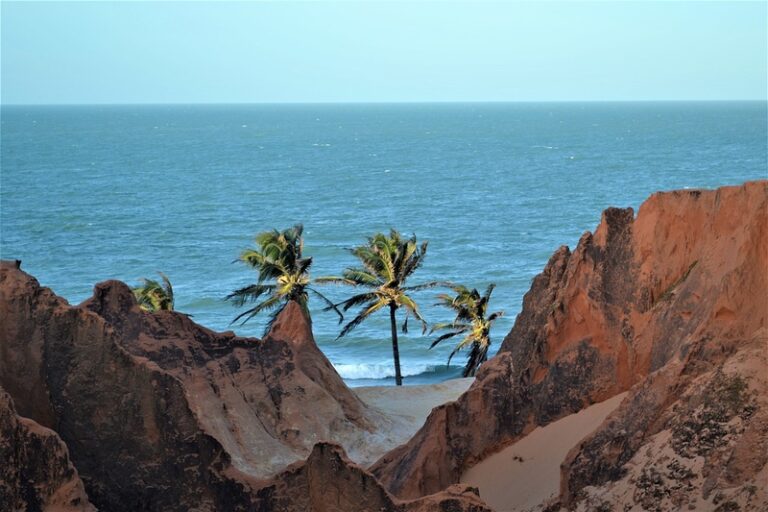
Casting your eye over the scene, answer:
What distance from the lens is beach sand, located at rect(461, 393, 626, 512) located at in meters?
22.7

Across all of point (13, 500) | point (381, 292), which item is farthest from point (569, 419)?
point (381, 292)

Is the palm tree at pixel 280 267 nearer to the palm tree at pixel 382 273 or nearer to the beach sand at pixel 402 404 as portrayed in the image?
the palm tree at pixel 382 273

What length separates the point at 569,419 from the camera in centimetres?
2373

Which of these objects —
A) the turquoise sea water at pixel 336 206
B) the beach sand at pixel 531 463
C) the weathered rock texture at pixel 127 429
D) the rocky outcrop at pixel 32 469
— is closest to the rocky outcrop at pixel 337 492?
the weathered rock texture at pixel 127 429

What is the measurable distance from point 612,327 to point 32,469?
1243 cm

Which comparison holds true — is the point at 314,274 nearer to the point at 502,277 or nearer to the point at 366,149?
the point at 502,277

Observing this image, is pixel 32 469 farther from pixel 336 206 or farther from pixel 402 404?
pixel 336 206

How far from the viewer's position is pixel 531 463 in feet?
76.5

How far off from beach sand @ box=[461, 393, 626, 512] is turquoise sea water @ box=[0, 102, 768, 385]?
3043 centimetres

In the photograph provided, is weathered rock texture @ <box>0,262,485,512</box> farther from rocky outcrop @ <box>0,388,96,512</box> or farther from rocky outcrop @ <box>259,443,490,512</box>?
rocky outcrop @ <box>0,388,96,512</box>

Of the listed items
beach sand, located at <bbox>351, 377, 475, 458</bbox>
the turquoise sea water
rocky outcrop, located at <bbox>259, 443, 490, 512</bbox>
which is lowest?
the turquoise sea water

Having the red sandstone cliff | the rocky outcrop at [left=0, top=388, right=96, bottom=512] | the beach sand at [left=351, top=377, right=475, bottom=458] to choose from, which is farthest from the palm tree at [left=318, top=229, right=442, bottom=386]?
the rocky outcrop at [left=0, top=388, right=96, bottom=512]

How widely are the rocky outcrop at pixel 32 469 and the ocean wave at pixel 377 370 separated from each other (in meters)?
37.6

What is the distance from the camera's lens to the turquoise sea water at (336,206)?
7312cm
